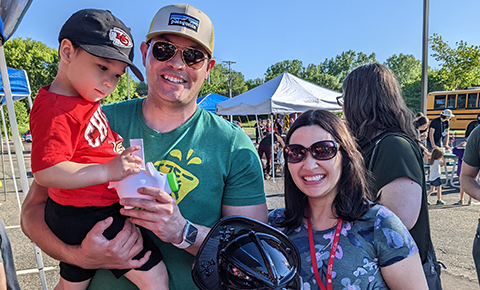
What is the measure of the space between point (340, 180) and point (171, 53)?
1.12 metres

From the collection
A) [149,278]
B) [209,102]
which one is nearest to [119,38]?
[149,278]

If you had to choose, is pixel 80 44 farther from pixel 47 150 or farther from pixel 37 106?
pixel 47 150

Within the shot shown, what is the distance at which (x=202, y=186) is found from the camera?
1530 mm

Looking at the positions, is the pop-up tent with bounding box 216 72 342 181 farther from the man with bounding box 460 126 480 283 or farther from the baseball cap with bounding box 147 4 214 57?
the baseball cap with bounding box 147 4 214 57

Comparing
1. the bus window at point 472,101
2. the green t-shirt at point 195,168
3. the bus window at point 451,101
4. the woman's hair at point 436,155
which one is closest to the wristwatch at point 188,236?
the green t-shirt at point 195,168

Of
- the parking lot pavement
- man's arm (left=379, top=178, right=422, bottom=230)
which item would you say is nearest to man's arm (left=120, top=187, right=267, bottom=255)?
man's arm (left=379, top=178, right=422, bottom=230)

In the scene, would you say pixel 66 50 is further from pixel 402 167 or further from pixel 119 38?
pixel 402 167

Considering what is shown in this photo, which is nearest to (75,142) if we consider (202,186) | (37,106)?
(37,106)

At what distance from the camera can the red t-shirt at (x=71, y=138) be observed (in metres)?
1.25

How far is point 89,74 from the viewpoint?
1.42 m

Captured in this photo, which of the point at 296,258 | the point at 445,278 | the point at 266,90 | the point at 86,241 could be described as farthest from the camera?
the point at 266,90

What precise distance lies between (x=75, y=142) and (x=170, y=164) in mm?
423

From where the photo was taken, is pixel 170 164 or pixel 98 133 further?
pixel 170 164

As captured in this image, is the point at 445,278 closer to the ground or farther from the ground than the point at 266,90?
closer to the ground
